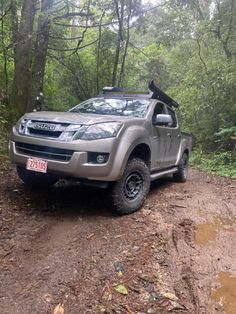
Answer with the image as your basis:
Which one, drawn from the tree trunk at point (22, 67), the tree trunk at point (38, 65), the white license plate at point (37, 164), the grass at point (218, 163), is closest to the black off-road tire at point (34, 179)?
the white license plate at point (37, 164)

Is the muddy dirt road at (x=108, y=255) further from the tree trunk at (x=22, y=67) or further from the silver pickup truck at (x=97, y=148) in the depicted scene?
the tree trunk at (x=22, y=67)

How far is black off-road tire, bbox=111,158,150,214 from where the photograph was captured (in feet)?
13.8

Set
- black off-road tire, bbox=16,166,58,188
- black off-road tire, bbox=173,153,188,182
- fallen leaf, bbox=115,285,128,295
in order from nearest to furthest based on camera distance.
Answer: fallen leaf, bbox=115,285,128,295 → black off-road tire, bbox=16,166,58,188 → black off-road tire, bbox=173,153,188,182

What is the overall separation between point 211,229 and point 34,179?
103 inches

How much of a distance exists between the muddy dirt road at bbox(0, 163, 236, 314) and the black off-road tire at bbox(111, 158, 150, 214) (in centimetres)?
14

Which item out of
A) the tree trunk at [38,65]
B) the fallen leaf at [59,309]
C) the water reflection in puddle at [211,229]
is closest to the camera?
the fallen leaf at [59,309]

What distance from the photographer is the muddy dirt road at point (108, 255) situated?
106 inches

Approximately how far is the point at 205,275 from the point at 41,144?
7.72 ft

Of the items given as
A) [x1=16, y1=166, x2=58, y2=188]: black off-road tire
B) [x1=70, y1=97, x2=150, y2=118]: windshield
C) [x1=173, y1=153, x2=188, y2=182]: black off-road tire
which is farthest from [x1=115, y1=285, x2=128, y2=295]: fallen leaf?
[x1=173, y1=153, x2=188, y2=182]: black off-road tire

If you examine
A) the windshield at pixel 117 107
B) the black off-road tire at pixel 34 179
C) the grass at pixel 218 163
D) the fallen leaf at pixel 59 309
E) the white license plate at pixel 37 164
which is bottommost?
the grass at pixel 218 163

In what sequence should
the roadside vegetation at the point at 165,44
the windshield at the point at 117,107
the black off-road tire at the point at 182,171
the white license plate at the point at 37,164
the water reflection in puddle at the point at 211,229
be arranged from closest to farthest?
the white license plate at the point at 37,164 < the water reflection in puddle at the point at 211,229 < the windshield at the point at 117,107 < the black off-road tire at the point at 182,171 < the roadside vegetation at the point at 165,44

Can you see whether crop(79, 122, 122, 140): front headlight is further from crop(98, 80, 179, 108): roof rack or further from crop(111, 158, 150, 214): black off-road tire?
crop(98, 80, 179, 108): roof rack

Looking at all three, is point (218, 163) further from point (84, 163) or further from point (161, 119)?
point (84, 163)

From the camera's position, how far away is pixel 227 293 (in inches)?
117
